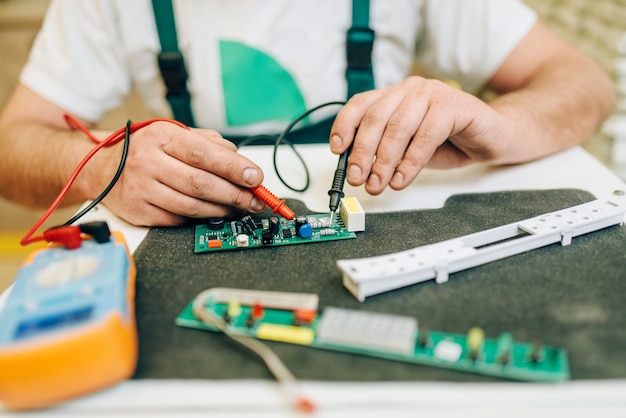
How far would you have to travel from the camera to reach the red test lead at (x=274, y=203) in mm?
636

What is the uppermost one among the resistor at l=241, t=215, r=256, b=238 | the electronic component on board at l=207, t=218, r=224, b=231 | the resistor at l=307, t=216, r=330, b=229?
the resistor at l=307, t=216, r=330, b=229

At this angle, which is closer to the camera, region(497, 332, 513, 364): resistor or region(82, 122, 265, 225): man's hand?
region(497, 332, 513, 364): resistor

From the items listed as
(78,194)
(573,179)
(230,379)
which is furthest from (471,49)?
(230,379)

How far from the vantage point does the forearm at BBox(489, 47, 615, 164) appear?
805 millimetres

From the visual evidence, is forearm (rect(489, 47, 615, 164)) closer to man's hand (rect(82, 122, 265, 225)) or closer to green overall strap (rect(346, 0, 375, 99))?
green overall strap (rect(346, 0, 375, 99))

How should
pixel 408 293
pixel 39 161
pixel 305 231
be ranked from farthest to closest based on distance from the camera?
1. pixel 39 161
2. pixel 305 231
3. pixel 408 293

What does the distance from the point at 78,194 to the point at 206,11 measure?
0.46 m

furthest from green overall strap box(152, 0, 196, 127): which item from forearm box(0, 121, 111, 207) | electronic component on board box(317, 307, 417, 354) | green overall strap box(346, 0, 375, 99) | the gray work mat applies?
electronic component on board box(317, 307, 417, 354)

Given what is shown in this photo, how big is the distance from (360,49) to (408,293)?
0.67 meters

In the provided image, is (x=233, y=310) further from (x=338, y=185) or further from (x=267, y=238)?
(x=338, y=185)

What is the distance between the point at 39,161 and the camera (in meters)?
0.88

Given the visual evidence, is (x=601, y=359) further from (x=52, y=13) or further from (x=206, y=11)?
(x=52, y=13)

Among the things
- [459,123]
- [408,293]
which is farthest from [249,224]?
A: [459,123]

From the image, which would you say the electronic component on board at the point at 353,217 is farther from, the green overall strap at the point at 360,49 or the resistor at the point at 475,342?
the green overall strap at the point at 360,49
